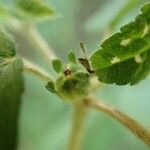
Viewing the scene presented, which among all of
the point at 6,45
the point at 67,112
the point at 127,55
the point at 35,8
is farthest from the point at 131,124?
the point at 67,112

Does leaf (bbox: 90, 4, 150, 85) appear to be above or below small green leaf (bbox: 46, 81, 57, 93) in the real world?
above

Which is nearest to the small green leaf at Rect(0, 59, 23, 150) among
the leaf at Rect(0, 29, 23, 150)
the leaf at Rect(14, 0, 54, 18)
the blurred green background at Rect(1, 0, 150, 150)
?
the leaf at Rect(0, 29, 23, 150)

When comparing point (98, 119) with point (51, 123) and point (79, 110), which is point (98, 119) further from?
point (79, 110)

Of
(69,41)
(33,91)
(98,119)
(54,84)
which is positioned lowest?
(54,84)

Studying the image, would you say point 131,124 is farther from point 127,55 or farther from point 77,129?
point 77,129

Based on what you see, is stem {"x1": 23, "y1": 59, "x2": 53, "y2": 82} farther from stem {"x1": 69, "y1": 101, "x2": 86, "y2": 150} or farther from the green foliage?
stem {"x1": 69, "y1": 101, "x2": 86, "y2": 150}

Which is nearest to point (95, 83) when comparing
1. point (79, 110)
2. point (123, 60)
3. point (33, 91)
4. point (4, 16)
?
point (79, 110)
